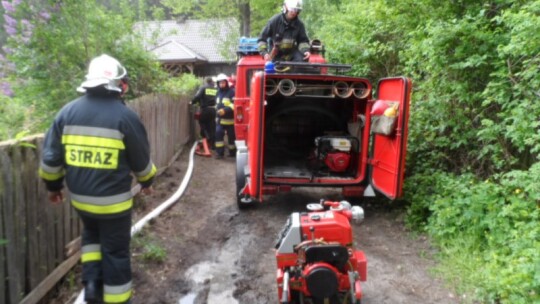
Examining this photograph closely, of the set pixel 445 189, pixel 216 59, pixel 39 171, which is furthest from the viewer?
pixel 216 59

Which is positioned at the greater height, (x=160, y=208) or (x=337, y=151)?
(x=337, y=151)

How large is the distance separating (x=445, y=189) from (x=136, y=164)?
3521 mm

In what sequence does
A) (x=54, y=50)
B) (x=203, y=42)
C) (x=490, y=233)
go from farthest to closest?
(x=203, y=42), (x=54, y=50), (x=490, y=233)

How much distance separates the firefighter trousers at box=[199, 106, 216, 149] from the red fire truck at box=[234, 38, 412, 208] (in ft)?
11.4

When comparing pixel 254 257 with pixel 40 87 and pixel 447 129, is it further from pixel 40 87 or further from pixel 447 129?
pixel 40 87

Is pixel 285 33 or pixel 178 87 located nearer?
pixel 285 33

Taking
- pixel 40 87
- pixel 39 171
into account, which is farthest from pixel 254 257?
pixel 40 87

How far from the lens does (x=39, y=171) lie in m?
3.39

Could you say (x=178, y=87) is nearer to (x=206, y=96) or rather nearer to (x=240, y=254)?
(x=206, y=96)

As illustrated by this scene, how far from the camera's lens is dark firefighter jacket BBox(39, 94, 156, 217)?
3.21 metres

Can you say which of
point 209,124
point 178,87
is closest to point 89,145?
point 209,124

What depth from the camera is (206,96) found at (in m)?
10.9

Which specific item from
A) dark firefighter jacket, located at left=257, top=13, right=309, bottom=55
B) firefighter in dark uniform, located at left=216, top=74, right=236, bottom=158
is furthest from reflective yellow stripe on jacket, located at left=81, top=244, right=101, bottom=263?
firefighter in dark uniform, located at left=216, top=74, right=236, bottom=158

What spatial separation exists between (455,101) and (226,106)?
5672 mm
